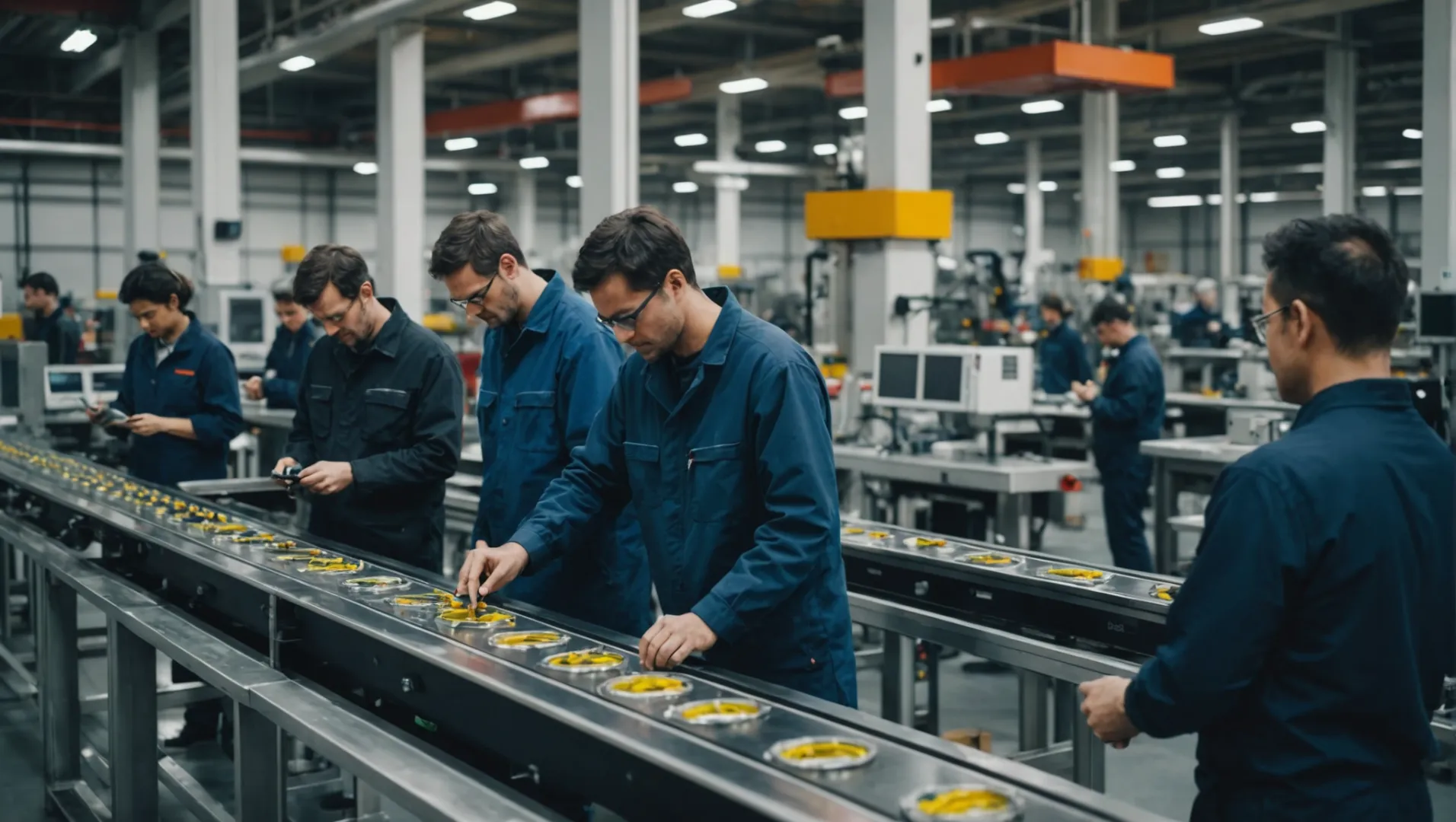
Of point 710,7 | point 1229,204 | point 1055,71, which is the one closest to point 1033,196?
point 1229,204

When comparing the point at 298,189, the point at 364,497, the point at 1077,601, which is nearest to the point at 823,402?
the point at 1077,601

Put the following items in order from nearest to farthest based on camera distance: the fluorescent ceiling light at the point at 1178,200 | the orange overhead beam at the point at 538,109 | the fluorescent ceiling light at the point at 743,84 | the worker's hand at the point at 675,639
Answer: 1. the worker's hand at the point at 675,639
2. the fluorescent ceiling light at the point at 743,84
3. the orange overhead beam at the point at 538,109
4. the fluorescent ceiling light at the point at 1178,200

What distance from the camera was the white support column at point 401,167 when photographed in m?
9.95

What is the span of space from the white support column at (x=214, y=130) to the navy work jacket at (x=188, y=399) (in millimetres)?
4926

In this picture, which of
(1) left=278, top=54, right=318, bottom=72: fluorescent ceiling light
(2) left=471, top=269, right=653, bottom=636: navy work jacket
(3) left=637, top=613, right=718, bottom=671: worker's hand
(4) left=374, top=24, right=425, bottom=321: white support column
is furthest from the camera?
(1) left=278, top=54, right=318, bottom=72: fluorescent ceiling light

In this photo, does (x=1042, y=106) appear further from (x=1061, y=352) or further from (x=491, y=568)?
(x=491, y=568)

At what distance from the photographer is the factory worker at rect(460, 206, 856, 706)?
1925 mm

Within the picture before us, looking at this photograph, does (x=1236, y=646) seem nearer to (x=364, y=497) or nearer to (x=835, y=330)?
(x=364, y=497)

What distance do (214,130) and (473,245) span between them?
22.9 feet

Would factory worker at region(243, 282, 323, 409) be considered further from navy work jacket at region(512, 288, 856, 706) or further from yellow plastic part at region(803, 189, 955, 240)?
navy work jacket at region(512, 288, 856, 706)

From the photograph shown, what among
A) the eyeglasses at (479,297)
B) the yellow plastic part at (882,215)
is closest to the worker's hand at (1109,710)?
the eyeglasses at (479,297)

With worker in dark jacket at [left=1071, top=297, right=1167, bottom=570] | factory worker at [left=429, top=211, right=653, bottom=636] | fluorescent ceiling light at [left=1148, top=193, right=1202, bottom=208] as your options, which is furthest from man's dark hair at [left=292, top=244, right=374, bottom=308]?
fluorescent ceiling light at [left=1148, top=193, right=1202, bottom=208]

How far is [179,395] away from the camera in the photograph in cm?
415

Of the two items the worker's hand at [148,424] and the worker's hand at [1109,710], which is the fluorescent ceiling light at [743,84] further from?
the worker's hand at [1109,710]
